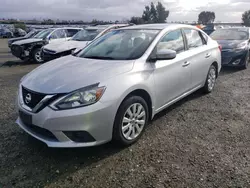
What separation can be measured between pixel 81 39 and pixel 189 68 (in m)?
6.52

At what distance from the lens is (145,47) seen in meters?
3.54

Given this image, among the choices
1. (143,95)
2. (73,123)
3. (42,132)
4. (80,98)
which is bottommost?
(42,132)

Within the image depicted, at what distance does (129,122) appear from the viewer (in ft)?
10.4

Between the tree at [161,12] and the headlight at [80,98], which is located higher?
the tree at [161,12]

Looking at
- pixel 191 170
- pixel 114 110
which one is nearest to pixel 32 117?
pixel 114 110

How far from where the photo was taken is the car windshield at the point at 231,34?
8.89m

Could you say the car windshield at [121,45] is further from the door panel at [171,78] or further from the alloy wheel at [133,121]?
the alloy wheel at [133,121]

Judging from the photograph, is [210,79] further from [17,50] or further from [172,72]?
[17,50]

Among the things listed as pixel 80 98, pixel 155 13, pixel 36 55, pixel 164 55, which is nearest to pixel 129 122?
pixel 80 98

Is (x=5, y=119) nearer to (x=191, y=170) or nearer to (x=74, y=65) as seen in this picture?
(x=74, y=65)

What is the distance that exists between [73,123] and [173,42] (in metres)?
2.35

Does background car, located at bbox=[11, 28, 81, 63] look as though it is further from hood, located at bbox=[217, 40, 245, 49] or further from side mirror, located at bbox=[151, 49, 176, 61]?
side mirror, located at bbox=[151, 49, 176, 61]

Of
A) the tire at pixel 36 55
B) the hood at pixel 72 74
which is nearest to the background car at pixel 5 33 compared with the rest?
the tire at pixel 36 55

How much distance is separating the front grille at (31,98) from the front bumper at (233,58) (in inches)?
275
